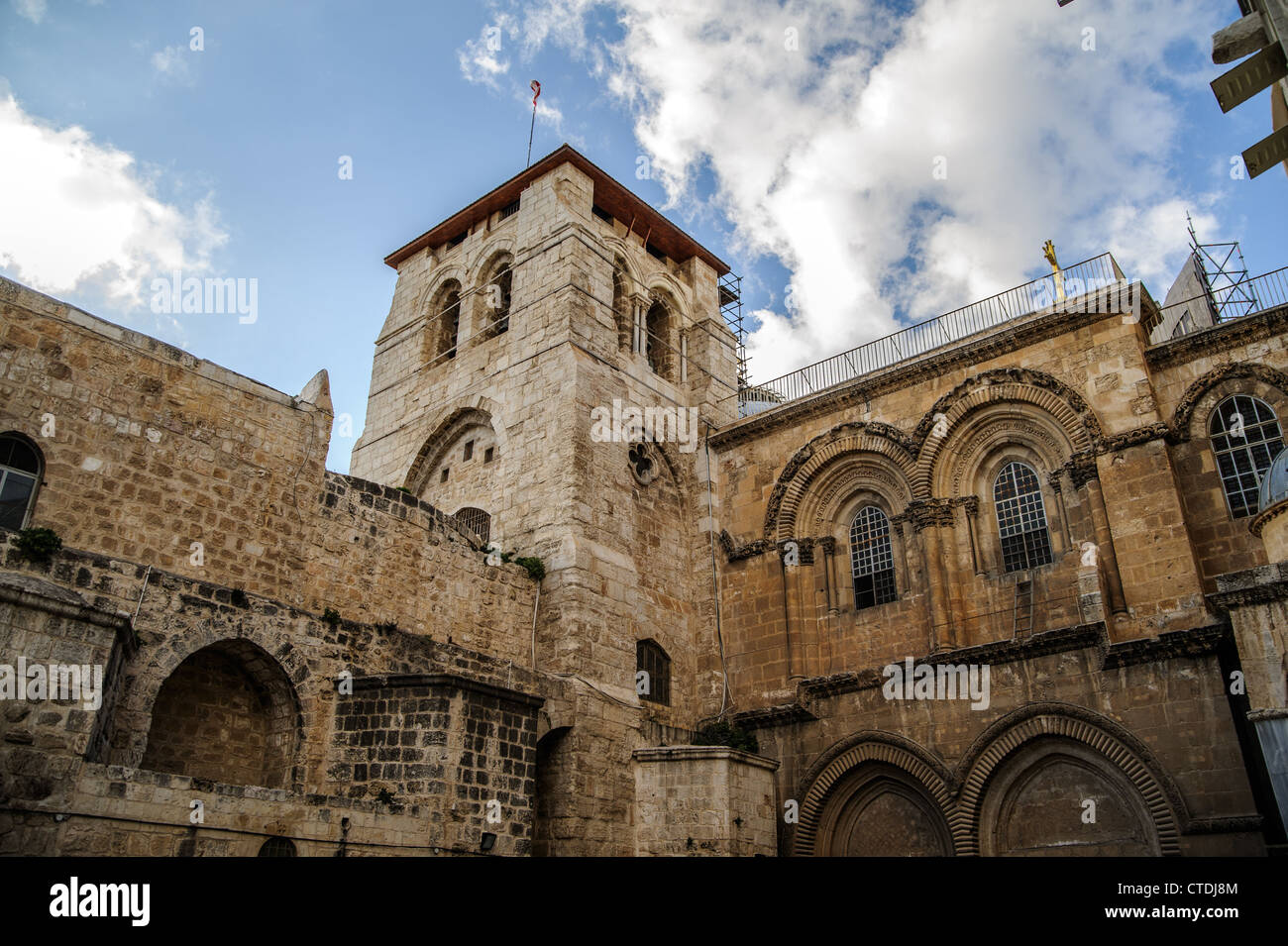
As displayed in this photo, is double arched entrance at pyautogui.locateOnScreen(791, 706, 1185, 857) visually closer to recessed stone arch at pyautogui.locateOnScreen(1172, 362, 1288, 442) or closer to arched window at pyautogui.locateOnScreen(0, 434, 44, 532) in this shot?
recessed stone arch at pyautogui.locateOnScreen(1172, 362, 1288, 442)

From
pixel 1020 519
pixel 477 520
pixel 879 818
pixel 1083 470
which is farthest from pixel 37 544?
pixel 1083 470

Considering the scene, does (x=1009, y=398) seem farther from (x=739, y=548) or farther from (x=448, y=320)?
(x=448, y=320)

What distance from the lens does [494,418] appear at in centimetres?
1984

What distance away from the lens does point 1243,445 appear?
15086 millimetres

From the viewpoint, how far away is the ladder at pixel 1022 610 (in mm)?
15711

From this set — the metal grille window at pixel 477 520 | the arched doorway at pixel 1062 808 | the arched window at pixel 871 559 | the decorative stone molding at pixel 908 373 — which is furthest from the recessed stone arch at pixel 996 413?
the metal grille window at pixel 477 520

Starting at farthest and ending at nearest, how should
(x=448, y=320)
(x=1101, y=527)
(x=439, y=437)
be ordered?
1. (x=448, y=320)
2. (x=439, y=437)
3. (x=1101, y=527)

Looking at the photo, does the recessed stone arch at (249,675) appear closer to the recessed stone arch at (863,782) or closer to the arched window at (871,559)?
the recessed stone arch at (863,782)

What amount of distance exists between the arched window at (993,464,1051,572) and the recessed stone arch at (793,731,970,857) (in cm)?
351

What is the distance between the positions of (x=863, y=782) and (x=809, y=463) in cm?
594

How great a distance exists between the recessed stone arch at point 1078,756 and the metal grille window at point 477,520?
30.4ft
